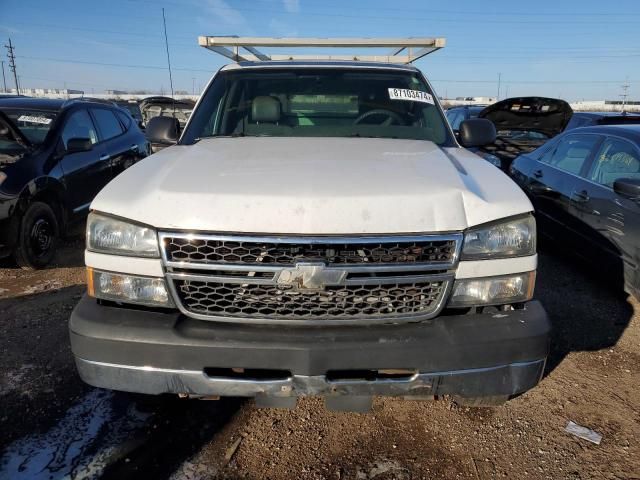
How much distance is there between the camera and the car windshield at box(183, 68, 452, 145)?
337 cm

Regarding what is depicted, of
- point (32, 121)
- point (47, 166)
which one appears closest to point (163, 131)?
point (47, 166)

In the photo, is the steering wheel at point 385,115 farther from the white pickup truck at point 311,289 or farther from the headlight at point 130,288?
the headlight at point 130,288

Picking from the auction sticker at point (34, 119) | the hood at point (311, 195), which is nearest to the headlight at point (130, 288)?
the hood at point (311, 195)

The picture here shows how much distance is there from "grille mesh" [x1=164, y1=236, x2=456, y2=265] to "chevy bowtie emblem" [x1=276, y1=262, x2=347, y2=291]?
0.12ft

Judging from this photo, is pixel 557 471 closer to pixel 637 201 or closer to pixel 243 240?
pixel 243 240

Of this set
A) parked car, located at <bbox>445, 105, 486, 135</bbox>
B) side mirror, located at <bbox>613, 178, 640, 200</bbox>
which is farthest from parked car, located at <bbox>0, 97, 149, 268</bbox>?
parked car, located at <bbox>445, 105, 486, 135</bbox>

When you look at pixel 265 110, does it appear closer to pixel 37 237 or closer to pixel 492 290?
pixel 492 290

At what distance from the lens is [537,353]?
2090 mm

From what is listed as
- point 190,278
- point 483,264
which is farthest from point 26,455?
point 483,264

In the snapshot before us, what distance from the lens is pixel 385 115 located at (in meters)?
→ 3.57

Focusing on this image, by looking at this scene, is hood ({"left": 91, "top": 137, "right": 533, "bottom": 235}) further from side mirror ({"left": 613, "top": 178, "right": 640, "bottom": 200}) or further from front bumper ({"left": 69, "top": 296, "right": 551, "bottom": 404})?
side mirror ({"left": 613, "top": 178, "right": 640, "bottom": 200})

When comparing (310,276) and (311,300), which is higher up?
(310,276)

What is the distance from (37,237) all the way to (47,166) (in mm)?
783

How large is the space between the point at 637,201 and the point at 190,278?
375 centimetres
